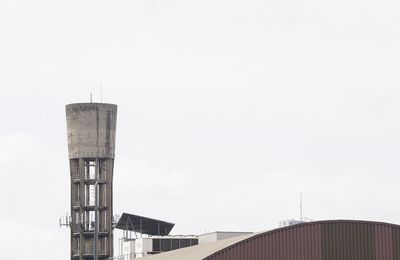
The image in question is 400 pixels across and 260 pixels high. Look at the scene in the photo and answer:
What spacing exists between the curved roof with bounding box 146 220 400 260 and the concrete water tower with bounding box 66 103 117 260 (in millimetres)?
62270

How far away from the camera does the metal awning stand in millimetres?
114688

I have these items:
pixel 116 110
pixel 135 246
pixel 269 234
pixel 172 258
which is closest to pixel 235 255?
pixel 269 234

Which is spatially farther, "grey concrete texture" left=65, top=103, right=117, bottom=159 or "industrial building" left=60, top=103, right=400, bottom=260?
"grey concrete texture" left=65, top=103, right=117, bottom=159

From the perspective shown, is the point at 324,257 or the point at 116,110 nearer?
the point at 324,257

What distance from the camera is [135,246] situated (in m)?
114

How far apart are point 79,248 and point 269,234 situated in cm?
6592

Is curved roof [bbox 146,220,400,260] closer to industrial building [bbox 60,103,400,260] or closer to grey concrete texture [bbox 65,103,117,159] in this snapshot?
industrial building [bbox 60,103,400,260]

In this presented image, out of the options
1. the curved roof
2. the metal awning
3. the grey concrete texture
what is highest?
the grey concrete texture

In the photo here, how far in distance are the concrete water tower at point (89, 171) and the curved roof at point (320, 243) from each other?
62270 millimetres

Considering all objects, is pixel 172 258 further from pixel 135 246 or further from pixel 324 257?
pixel 135 246

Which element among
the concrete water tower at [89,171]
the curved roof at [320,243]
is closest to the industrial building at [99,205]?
the concrete water tower at [89,171]

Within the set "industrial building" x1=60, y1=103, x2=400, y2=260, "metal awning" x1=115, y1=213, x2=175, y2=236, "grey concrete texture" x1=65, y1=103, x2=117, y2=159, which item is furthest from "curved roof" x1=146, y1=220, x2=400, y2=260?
"grey concrete texture" x1=65, y1=103, x2=117, y2=159

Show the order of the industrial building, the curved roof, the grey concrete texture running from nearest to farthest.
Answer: the curved roof → the industrial building → the grey concrete texture

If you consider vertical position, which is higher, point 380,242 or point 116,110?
point 116,110
